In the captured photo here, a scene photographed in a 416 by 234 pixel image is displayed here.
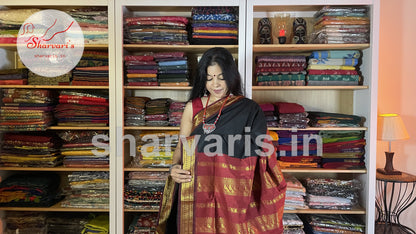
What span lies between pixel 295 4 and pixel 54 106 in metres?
1.91

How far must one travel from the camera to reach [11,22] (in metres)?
2.38

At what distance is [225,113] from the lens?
170 cm

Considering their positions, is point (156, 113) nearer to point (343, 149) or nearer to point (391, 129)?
point (343, 149)

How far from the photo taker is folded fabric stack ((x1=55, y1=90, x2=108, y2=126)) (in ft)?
7.88

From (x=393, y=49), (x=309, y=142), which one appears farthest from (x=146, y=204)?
(x=393, y=49)

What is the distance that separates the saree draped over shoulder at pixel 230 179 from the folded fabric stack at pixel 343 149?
86 centimetres

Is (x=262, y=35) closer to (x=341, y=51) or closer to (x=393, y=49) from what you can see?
(x=341, y=51)

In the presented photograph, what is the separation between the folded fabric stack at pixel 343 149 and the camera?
2352 mm

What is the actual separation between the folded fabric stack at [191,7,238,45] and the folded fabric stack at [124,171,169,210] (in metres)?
1.03

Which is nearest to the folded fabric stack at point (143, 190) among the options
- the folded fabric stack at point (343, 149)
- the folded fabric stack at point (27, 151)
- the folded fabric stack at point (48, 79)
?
the folded fabric stack at point (27, 151)

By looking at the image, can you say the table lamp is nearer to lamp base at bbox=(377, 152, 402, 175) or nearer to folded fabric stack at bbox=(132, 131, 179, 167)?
lamp base at bbox=(377, 152, 402, 175)

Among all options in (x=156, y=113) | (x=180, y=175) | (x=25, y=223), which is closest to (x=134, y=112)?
(x=156, y=113)

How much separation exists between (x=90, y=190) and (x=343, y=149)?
189 centimetres

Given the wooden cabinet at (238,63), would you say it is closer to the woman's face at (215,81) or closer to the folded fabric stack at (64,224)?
the folded fabric stack at (64,224)
